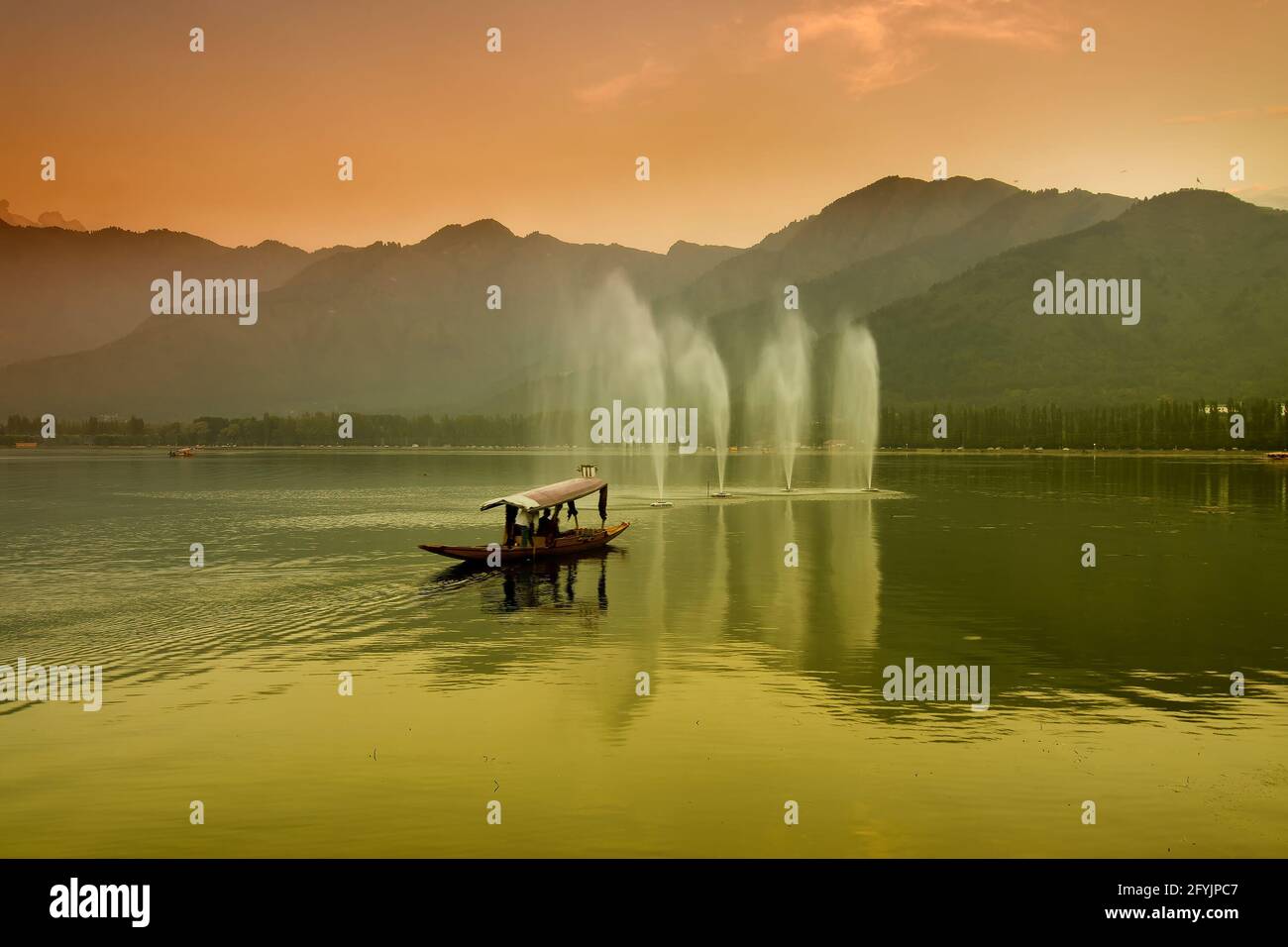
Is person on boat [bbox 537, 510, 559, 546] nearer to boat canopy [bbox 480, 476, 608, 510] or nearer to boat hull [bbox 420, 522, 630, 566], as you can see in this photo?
boat hull [bbox 420, 522, 630, 566]

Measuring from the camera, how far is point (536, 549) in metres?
80.8

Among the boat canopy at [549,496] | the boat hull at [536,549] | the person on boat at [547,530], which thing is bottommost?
the boat hull at [536,549]

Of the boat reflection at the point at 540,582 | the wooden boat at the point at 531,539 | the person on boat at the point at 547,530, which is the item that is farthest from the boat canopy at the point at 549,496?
the boat reflection at the point at 540,582

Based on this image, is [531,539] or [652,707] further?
[531,539]

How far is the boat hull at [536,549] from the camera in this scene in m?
76.4

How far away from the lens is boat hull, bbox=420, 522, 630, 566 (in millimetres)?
76375

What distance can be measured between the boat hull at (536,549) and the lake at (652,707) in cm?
176

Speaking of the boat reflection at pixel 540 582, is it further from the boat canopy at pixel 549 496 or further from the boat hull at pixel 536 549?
the boat canopy at pixel 549 496

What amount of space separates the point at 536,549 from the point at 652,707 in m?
43.0

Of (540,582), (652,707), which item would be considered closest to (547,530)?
(540,582)

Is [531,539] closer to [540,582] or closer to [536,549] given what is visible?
[536,549]

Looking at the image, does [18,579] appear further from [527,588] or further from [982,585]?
[982,585]

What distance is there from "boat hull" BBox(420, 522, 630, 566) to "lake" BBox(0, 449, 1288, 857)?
1758 mm
